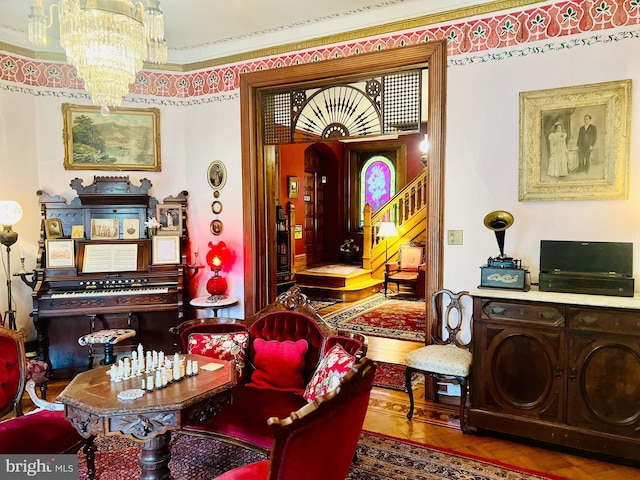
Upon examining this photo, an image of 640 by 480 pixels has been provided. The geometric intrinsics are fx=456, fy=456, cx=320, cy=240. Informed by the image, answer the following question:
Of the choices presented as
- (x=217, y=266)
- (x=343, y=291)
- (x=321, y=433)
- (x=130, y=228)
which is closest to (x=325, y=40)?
(x=217, y=266)

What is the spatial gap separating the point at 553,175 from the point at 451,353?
158 cm

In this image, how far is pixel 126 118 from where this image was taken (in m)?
5.06

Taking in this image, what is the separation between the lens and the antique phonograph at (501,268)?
3.31 meters

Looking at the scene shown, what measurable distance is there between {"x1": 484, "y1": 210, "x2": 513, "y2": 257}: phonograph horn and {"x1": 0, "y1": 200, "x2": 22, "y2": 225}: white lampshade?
13.6 feet

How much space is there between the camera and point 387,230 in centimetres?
941

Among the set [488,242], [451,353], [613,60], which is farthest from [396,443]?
[613,60]

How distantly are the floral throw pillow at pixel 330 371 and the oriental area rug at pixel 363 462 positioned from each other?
0.58 metres

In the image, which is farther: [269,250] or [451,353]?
[269,250]

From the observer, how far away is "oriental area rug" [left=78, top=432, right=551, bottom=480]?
110 inches

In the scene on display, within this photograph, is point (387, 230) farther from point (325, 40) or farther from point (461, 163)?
point (461, 163)

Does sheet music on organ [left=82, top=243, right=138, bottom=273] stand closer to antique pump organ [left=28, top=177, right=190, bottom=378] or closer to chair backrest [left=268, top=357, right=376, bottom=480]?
antique pump organ [left=28, top=177, right=190, bottom=378]

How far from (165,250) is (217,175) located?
1004 millimetres

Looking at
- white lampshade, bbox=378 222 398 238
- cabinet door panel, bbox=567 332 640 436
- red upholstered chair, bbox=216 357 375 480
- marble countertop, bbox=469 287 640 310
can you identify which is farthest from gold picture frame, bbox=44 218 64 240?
white lampshade, bbox=378 222 398 238

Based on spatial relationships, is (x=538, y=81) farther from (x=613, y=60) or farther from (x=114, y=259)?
(x=114, y=259)
